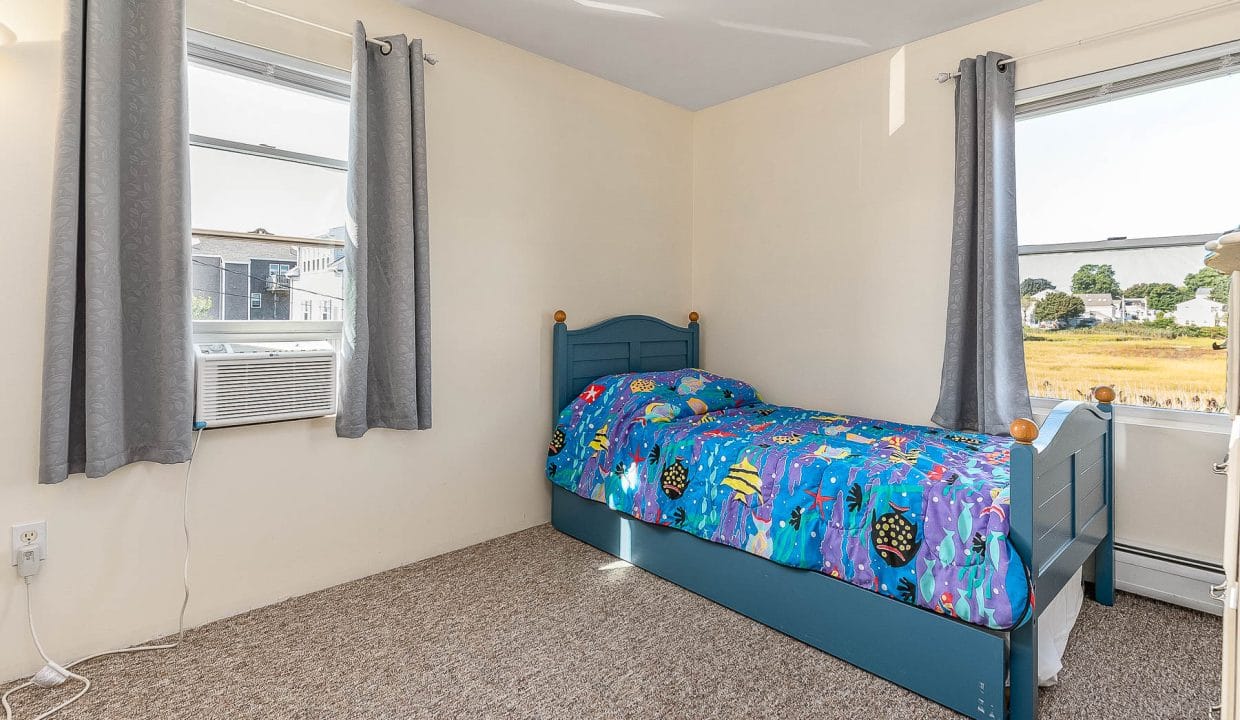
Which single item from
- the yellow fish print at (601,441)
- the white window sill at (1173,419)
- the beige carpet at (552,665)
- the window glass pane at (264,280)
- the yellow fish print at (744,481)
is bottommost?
the beige carpet at (552,665)

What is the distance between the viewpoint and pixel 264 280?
2309 millimetres

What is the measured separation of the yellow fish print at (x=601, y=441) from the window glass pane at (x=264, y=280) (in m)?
1.20

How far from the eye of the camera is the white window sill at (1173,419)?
89.4 inches

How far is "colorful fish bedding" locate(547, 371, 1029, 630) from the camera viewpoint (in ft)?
5.56

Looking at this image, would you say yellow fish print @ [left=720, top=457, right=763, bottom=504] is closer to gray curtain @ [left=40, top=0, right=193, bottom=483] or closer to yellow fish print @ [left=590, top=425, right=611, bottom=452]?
yellow fish print @ [left=590, top=425, right=611, bottom=452]

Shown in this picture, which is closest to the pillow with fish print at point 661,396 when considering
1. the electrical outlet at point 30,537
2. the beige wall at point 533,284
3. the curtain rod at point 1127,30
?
the beige wall at point 533,284

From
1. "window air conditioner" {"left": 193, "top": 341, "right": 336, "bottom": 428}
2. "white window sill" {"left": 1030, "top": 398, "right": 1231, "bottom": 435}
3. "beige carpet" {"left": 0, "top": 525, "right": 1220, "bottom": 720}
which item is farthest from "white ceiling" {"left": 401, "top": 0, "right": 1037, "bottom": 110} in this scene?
"beige carpet" {"left": 0, "top": 525, "right": 1220, "bottom": 720}

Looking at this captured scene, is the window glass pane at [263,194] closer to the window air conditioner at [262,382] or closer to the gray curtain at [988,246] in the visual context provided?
the window air conditioner at [262,382]

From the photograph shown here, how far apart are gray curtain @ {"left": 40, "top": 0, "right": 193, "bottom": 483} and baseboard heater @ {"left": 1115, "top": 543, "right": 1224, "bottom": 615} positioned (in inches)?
134

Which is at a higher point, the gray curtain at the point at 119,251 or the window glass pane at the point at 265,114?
the window glass pane at the point at 265,114

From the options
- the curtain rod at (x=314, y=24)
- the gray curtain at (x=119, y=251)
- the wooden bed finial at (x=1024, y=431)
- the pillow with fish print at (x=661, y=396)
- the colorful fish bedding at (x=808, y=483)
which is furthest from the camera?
the pillow with fish print at (x=661, y=396)

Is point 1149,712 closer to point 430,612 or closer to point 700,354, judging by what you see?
point 430,612

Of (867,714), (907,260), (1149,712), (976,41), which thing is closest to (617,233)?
(907,260)

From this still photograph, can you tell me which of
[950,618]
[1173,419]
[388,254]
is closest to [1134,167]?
[1173,419]
